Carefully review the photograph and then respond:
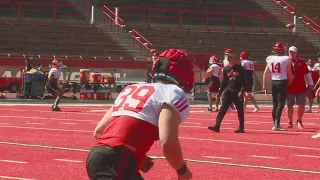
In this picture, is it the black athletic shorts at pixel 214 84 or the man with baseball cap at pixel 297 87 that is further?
the black athletic shorts at pixel 214 84

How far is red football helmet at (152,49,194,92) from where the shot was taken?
5.47 m

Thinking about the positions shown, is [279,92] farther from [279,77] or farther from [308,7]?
[308,7]

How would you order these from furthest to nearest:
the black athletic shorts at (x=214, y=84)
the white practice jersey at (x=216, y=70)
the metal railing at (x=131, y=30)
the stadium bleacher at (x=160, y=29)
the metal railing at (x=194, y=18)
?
the metal railing at (x=194, y=18), the metal railing at (x=131, y=30), the stadium bleacher at (x=160, y=29), the black athletic shorts at (x=214, y=84), the white practice jersey at (x=216, y=70)

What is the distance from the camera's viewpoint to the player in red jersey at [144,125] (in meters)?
5.18

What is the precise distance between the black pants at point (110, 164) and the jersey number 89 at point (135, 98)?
0.28m

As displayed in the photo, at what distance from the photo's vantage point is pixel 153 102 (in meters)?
5.32

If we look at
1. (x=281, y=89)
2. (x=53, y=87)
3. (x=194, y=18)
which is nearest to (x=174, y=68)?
(x=281, y=89)

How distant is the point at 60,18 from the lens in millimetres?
46344

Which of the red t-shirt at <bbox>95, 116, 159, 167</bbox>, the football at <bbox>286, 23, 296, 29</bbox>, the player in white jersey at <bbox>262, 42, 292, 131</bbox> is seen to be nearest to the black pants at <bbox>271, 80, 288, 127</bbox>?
the player in white jersey at <bbox>262, 42, 292, 131</bbox>

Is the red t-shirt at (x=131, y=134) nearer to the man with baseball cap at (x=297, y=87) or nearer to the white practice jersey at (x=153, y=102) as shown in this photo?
the white practice jersey at (x=153, y=102)

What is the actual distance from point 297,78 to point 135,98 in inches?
547

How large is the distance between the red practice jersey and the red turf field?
16.0ft

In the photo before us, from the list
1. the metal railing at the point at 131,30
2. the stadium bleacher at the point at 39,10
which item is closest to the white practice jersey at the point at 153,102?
the metal railing at the point at 131,30

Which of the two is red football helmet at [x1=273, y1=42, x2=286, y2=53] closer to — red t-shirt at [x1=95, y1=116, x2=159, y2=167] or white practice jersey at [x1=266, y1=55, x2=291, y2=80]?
white practice jersey at [x1=266, y1=55, x2=291, y2=80]
